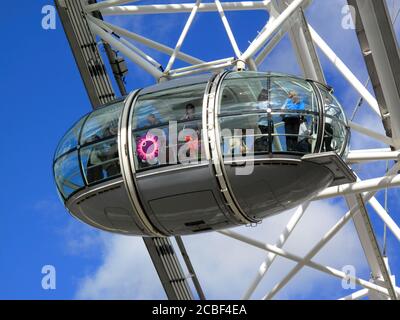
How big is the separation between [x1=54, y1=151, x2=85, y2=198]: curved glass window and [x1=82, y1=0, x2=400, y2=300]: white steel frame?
122 inches

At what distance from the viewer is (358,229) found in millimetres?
24609

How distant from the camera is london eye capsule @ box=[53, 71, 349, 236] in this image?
53.1 feet

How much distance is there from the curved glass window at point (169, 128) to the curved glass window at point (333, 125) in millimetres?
1782

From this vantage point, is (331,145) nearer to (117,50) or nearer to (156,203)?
(156,203)

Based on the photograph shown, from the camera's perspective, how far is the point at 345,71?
72.6ft

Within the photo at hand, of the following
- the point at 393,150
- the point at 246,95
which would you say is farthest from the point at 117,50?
the point at 246,95

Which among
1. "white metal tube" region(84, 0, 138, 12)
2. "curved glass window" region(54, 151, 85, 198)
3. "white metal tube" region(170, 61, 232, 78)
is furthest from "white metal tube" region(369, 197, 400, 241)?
"curved glass window" region(54, 151, 85, 198)

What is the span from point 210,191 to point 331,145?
1899 mm

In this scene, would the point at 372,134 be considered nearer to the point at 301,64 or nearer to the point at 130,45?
the point at 301,64

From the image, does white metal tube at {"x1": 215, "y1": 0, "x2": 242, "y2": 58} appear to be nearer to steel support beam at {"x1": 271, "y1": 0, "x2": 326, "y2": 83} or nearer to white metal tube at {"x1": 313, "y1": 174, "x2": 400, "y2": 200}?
steel support beam at {"x1": 271, "y1": 0, "x2": 326, "y2": 83}

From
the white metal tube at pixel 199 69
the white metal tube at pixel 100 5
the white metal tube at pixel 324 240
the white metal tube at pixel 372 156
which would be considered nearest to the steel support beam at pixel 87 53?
the white metal tube at pixel 100 5

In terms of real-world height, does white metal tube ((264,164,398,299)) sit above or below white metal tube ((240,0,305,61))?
below
